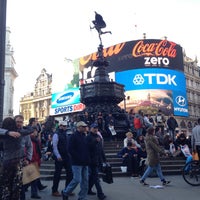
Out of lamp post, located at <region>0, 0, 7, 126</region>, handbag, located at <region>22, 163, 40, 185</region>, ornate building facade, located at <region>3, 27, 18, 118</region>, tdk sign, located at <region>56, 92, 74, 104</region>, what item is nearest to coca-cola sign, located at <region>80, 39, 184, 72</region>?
tdk sign, located at <region>56, 92, 74, 104</region>

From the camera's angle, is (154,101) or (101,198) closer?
(101,198)

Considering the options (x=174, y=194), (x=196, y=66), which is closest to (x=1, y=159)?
(x=174, y=194)

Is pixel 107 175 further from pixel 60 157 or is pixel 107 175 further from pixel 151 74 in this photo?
pixel 151 74

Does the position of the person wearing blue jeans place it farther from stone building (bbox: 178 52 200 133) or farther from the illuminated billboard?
stone building (bbox: 178 52 200 133)

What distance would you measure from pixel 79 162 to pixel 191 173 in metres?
3.79

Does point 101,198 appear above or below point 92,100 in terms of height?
below

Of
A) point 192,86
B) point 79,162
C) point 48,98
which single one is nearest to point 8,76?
point 48,98

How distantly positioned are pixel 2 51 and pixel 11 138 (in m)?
1.46

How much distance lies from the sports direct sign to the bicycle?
38.5m

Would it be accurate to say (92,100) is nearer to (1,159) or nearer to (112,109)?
(112,109)

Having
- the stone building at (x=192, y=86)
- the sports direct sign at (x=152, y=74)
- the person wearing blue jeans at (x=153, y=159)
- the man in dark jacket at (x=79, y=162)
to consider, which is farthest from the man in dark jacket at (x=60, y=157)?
the stone building at (x=192, y=86)

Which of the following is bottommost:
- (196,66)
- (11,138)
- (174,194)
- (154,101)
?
(174,194)

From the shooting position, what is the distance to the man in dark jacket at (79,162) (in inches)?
233

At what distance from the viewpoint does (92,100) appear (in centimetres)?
1691
